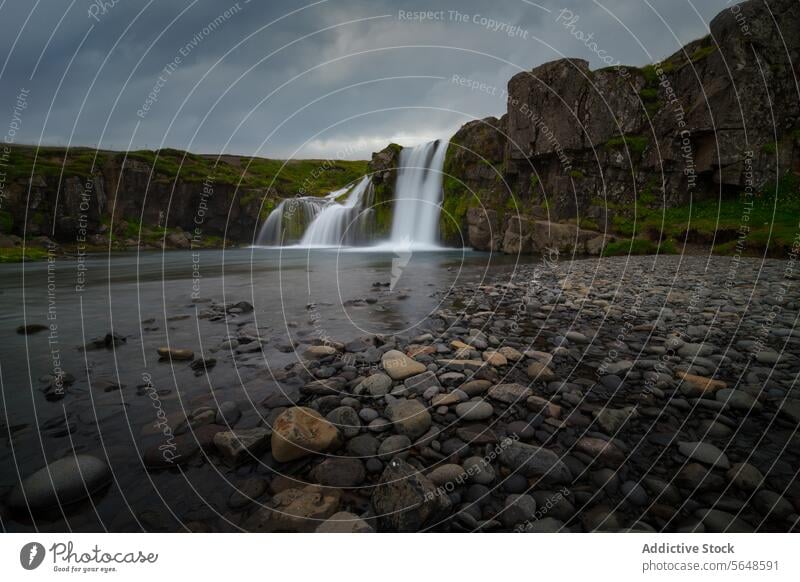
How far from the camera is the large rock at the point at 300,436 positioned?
98.7 inches

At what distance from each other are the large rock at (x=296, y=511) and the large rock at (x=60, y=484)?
112 centimetres

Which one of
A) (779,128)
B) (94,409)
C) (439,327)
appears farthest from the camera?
(779,128)

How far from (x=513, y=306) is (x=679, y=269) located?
865cm

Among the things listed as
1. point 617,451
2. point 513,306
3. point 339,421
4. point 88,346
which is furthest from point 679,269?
point 88,346

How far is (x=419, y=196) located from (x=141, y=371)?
104 ft

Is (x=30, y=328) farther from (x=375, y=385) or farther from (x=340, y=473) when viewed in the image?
(x=340, y=473)

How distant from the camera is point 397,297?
872 cm

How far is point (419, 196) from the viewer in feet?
110

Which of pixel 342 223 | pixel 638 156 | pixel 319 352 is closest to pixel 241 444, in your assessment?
pixel 319 352

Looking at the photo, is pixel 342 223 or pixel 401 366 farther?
pixel 342 223

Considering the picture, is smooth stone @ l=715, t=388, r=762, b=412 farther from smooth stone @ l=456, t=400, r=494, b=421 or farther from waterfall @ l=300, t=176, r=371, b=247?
waterfall @ l=300, t=176, r=371, b=247

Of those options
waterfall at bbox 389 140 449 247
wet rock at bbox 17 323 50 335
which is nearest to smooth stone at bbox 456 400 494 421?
wet rock at bbox 17 323 50 335

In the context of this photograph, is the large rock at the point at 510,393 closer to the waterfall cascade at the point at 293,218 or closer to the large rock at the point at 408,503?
the large rock at the point at 408,503

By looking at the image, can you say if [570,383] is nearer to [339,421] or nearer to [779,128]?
[339,421]
